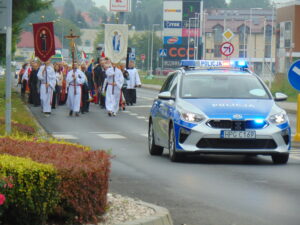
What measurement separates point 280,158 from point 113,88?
19.3 metres

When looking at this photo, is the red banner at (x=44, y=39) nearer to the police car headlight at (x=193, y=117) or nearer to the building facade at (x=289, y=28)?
the police car headlight at (x=193, y=117)

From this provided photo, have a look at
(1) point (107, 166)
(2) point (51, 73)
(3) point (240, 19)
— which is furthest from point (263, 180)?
(3) point (240, 19)

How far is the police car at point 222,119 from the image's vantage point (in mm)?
16203

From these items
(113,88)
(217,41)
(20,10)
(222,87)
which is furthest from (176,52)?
(222,87)

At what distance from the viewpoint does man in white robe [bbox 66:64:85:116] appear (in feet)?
114

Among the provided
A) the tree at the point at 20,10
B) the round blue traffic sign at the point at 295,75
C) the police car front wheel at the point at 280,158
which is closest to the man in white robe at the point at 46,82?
the tree at the point at 20,10

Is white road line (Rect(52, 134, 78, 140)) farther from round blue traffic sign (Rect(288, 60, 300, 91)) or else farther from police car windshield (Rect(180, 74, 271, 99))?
police car windshield (Rect(180, 74, 271, 99))

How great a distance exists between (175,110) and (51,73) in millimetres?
19500

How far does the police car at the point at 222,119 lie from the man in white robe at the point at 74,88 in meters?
17.3

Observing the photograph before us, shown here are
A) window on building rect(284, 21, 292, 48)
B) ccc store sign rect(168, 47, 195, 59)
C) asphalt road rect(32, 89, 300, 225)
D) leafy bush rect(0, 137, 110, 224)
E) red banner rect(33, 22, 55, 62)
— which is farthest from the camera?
ccc store sign rect(168, 47, 195, 59)

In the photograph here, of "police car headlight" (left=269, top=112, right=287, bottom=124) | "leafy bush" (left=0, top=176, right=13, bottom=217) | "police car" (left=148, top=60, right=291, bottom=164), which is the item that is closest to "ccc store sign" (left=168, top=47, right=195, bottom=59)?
"police car" (left=148, top=60, right=291, bottom=164)

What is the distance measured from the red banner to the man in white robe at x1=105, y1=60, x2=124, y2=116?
10.9 meters

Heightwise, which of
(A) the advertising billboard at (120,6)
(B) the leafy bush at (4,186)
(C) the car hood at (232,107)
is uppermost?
(A) the advertising billboard at (120,6)

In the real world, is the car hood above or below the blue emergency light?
below
